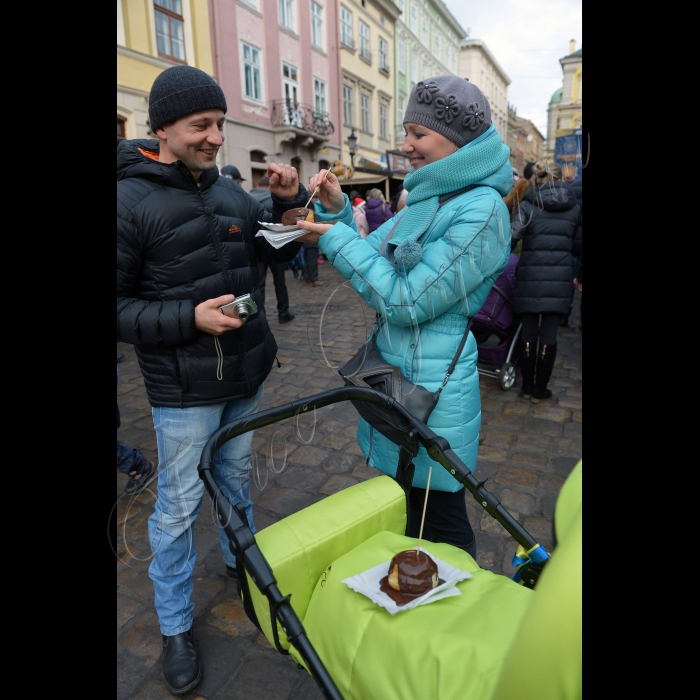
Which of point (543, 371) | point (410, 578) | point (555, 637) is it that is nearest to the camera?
point (555, 637)

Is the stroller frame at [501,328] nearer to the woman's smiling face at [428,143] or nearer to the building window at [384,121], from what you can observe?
the woman's smiling face at [428,143]

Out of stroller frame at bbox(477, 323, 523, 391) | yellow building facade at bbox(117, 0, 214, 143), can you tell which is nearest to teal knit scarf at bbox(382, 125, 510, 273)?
stroller frame at bbox(477, 323, 523, 391)

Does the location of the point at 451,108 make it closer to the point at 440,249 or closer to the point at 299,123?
the point at 440,249

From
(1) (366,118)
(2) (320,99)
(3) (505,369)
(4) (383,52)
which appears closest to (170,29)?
(2) (320,99)

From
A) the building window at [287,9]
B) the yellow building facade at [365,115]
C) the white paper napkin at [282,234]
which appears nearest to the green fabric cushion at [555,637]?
the white paper napkin at [282,234]

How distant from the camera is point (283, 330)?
6.58m

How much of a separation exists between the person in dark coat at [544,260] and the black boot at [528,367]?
0.15ft

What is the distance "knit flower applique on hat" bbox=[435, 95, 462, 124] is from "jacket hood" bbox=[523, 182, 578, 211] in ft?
7.10

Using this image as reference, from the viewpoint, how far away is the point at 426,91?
1531 millimetres

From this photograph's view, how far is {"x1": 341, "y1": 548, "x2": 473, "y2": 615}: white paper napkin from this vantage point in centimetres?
110

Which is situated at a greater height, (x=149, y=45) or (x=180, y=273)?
(x=149, y=45)

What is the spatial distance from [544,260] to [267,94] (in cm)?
1099
